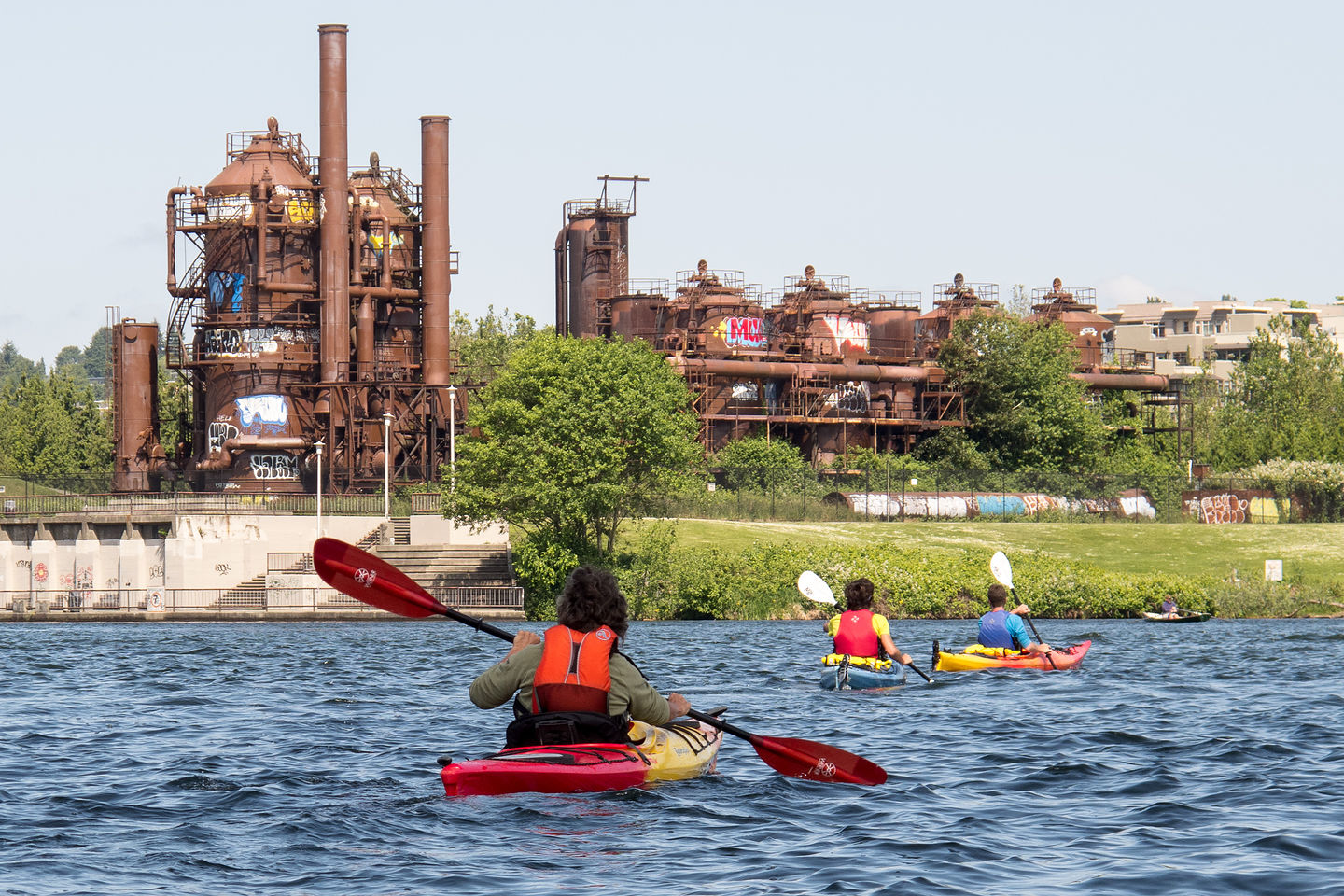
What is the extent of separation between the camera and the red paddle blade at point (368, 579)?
14.8 meters

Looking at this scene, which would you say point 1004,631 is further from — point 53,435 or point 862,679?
point 53,435

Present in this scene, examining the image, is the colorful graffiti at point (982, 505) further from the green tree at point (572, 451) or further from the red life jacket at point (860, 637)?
the red life jacket at point (860, 637)

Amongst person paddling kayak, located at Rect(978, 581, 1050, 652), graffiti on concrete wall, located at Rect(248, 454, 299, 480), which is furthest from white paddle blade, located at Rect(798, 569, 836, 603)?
graffiti on concrete wall, located at Rect(248, 454, 299, 480)

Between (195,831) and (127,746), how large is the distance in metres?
5.83

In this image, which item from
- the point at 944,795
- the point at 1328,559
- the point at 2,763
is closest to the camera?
the point at 944,795

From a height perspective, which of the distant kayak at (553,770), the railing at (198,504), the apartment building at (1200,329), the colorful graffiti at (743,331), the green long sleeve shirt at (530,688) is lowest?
the distant kayak at (553,770)

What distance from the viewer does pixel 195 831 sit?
1224 centimetres

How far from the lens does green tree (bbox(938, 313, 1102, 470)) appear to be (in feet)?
277

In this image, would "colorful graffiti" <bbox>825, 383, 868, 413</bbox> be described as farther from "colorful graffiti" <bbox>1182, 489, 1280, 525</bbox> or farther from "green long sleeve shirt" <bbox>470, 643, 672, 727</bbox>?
"green long sleeve shirt" <bbox>470, 643, 672, 727</bbox>

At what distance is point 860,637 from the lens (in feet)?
75.7

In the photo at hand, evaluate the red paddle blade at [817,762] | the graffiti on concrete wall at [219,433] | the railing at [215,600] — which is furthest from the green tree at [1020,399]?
the red paddle blade at [817,762]

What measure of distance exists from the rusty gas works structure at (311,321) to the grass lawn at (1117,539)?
15358 mm

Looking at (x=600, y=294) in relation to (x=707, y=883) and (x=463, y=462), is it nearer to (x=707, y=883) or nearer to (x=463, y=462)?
Answer: (x=463, y=462)

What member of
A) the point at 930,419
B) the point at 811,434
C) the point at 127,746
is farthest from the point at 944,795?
the point at 930,419
